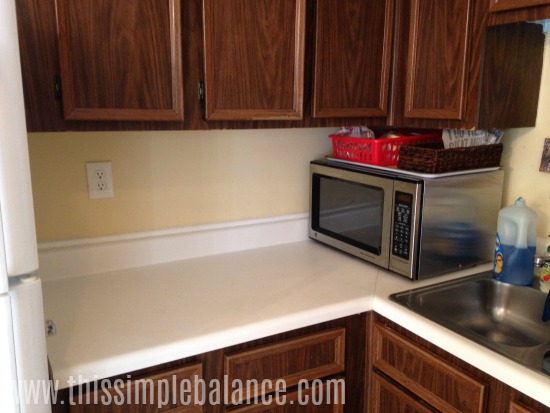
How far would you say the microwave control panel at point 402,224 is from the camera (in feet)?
4.63

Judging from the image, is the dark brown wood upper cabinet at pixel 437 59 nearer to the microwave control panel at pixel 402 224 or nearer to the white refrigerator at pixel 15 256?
the microwave control panel at pixel 402 224

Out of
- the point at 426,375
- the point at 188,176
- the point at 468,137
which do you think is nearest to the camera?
the point at 426,375

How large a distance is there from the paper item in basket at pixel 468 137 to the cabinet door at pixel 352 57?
21 cm

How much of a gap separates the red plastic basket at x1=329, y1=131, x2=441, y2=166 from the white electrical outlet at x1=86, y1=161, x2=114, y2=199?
0.81 m

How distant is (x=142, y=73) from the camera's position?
47.2 inches

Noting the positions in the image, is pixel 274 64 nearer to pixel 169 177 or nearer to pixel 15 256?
Answer: pixel 169 177

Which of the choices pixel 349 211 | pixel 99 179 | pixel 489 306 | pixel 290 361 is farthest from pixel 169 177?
pixel 489 306

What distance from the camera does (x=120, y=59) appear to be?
117cm

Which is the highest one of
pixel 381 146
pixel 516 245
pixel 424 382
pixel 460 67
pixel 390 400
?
pixel 460 67

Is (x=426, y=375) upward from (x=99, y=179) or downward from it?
downward

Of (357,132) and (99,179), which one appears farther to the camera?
(357,132)

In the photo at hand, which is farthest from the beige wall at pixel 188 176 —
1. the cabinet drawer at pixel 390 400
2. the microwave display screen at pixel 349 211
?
the cabinet drawer at pixel 390 400

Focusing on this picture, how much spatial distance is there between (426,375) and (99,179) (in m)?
1.10

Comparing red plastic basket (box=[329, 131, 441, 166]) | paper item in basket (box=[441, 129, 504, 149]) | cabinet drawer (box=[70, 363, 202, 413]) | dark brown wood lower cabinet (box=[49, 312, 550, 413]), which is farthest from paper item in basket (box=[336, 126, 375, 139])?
cabinet drawer (box=[70, 363, 202, 413])
